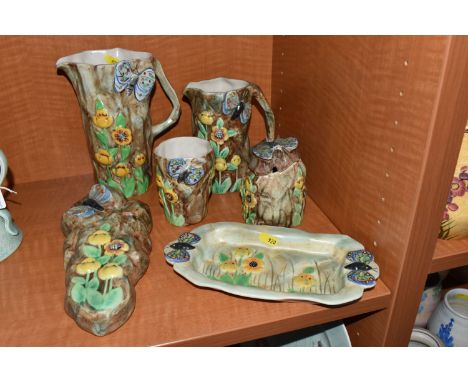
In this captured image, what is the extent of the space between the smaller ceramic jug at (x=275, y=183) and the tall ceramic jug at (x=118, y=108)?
8.0 inches

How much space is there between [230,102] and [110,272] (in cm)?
34

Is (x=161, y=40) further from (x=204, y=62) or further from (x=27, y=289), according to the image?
(x=27, y=289)

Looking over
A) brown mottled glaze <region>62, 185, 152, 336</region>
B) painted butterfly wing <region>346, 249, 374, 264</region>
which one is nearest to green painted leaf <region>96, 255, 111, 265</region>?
brown mottled glaze <region>62, 185, 152, 336</region>

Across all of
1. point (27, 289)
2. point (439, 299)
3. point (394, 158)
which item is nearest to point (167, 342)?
point (27, 289)

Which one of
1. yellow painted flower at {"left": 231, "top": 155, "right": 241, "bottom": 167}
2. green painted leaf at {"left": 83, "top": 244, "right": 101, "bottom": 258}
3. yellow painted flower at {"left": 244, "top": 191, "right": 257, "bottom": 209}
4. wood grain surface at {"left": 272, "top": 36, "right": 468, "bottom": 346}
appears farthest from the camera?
yellow painted flower at {"left": 231, "top": 155, "right": 241, "bottom": 167}

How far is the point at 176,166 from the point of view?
647mm

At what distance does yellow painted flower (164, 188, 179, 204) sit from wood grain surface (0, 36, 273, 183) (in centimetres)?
22

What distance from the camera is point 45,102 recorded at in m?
0.79

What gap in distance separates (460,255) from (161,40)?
0.60 m

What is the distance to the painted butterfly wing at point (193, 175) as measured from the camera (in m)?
0.65

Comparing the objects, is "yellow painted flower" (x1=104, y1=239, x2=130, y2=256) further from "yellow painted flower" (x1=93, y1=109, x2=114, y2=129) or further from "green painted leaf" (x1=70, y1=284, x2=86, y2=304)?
"yellow painted flower" (x1=93, y1=109, x2=114, y2=129)

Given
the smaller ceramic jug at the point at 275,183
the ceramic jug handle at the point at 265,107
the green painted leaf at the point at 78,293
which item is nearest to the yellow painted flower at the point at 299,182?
the smaller ceramic jug at the point at 275,183

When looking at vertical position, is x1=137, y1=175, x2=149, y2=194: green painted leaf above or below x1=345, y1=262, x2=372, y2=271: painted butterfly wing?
above

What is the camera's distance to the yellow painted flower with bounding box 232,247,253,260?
0.66 metres
